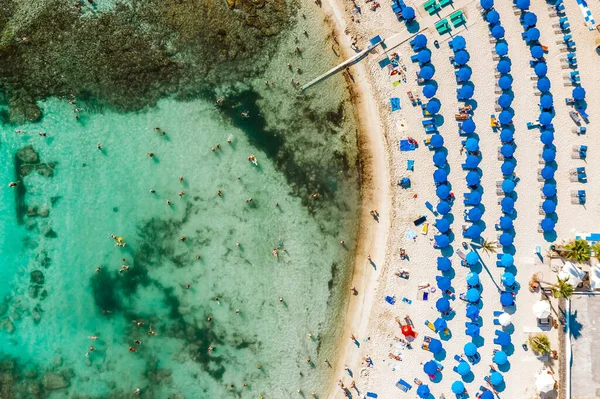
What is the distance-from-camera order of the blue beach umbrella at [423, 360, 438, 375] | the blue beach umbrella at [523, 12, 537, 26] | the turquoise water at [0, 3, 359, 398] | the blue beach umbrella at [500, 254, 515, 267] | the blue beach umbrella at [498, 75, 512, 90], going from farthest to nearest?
the turquoise water at [0, 3, 359, 398], the blue beach umbrella at [423, 360, 438, 375], the blue beach umbrella at [500, 254, 515, 267], the blue beach umbrella at [498, 75, 512, 90], the blue beach umbrella at [523, 12, 537, 26]

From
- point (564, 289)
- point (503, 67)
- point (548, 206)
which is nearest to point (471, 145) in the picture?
point (503, 67)

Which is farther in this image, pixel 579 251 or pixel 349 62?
pixel 349 62

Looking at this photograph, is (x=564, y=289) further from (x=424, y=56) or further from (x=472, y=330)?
(x=424, y=56)

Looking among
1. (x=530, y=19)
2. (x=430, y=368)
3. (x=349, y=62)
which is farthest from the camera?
(x=349, y=62)

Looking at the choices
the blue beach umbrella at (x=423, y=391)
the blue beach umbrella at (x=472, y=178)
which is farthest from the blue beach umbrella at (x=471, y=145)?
the blue beach umbrella at (x=423, y=391)

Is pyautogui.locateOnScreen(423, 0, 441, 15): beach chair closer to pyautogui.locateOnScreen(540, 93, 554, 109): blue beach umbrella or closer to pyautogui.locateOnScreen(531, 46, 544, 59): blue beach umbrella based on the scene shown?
pyautogui.locateOnScreen(531, 46, 544, 59): blue beach umbrella

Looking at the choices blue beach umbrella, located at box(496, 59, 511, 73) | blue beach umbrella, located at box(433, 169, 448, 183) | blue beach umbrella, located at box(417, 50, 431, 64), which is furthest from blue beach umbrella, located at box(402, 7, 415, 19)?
blue beach umbrella, located at box(433, 169, 448, 183)

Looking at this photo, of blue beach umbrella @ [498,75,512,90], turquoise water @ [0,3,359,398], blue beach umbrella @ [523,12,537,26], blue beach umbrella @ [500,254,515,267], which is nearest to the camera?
blue beach umbrella @ [523,12,537,26]
